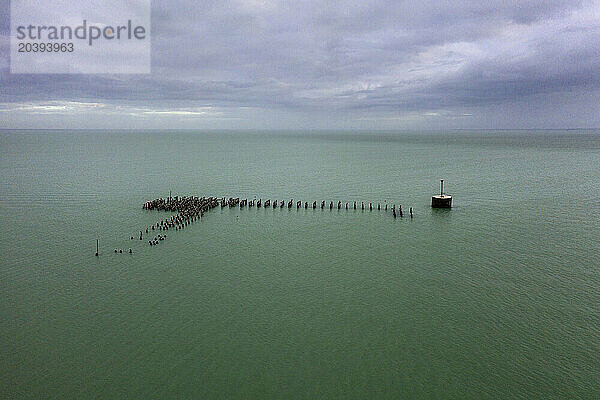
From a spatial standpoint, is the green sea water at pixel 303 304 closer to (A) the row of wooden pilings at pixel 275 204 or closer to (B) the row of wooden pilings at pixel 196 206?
(B) the row of wooden pilings at pixel 196 206

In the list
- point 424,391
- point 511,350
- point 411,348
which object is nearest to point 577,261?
point 511,350

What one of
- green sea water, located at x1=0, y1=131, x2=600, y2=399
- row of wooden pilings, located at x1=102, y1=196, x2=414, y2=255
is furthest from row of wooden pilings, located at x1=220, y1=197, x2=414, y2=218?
green sea water, located at x1=0, y1=131, x2=600, y2=399

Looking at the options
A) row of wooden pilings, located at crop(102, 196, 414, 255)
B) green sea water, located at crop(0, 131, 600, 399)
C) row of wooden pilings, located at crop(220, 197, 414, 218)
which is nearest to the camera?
green sea water, located at crop(0, 131, 600, 399)

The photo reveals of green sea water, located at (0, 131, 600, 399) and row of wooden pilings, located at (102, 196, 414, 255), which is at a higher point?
row of wooden pilings, located at (102, 196, 414, 255)

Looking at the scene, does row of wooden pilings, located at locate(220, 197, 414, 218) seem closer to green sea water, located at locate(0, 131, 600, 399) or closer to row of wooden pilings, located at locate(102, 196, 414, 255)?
row of wooden pilings, located at locate(102, 196, 414, 255)

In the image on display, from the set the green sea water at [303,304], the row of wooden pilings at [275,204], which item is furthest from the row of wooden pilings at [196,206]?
the green sea water at [303,304]

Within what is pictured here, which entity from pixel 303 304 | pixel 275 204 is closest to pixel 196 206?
pixel 275 204

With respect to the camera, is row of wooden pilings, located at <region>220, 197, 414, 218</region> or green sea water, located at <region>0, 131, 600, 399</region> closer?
green sea water, located at <region>0, 131, 600, 399</region>

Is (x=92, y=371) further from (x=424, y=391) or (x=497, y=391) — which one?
(x=497, y=391)

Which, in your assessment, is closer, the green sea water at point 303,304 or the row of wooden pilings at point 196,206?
the green sea water at point 303,304
